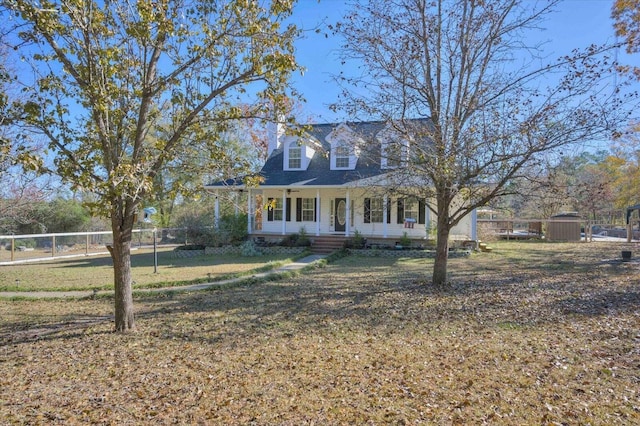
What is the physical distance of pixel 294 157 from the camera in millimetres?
20609

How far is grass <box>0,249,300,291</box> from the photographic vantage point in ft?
34.0

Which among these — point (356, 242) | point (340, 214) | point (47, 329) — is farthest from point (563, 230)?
point (47, 329)

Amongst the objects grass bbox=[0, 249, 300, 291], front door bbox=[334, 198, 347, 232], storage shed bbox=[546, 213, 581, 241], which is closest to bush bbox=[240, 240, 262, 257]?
grass bbox=[0, 249, 300, 291]

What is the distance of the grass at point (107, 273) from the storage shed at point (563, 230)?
1918 cm

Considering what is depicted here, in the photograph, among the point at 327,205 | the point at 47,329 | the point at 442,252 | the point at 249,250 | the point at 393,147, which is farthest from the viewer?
the point at 327,205

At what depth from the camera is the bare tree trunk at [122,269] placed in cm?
570

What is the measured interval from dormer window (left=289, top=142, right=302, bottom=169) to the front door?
284 centimetres

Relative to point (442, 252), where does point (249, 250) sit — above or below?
below

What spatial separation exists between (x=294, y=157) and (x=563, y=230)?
18367mm

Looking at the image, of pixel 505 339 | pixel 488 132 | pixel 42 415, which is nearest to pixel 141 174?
pixel 42 415

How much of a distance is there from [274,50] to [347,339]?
14.4 ft

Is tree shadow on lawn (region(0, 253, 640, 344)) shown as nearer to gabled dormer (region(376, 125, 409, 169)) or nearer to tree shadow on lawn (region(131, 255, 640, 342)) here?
tree shadow on lawn (region(131, 255, 640, 342))

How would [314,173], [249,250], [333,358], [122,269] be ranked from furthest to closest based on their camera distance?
[314,173]
[249,250]
[122,269]
[333,358]

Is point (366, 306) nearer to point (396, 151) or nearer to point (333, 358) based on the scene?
point (333, 358)
